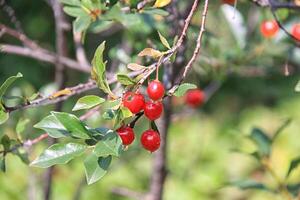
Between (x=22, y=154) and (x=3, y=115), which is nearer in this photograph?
(x=3, y=115)

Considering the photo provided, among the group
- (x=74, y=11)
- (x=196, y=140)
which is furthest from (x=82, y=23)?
(x=196, y=140)

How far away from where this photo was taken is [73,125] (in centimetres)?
75

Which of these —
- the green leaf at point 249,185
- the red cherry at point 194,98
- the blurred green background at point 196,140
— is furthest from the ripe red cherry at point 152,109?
the blurred green background at point 196,140

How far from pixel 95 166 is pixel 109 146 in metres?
0.03

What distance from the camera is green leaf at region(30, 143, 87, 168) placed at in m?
0.75

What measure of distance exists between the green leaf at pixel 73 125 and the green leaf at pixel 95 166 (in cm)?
3

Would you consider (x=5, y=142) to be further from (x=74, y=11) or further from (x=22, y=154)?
(x=74, y=11)

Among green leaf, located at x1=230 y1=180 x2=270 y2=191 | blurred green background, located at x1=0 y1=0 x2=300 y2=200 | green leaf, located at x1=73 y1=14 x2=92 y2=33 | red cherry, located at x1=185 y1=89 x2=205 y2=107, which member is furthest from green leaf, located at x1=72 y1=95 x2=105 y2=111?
blurred green background, located at x1=0 y1=0 x2=300 y2=200

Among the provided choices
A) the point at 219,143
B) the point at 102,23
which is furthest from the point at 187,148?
the point at 102,23

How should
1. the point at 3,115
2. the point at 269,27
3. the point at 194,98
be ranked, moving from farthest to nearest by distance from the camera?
1. the point at 194,98
2. the point at 269,27
3. the point at 3,115

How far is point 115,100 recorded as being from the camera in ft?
2.39

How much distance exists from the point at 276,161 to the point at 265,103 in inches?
21.5

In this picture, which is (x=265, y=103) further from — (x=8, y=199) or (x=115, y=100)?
(x=115, y=100)

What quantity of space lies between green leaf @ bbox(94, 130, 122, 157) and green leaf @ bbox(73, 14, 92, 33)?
231mm
